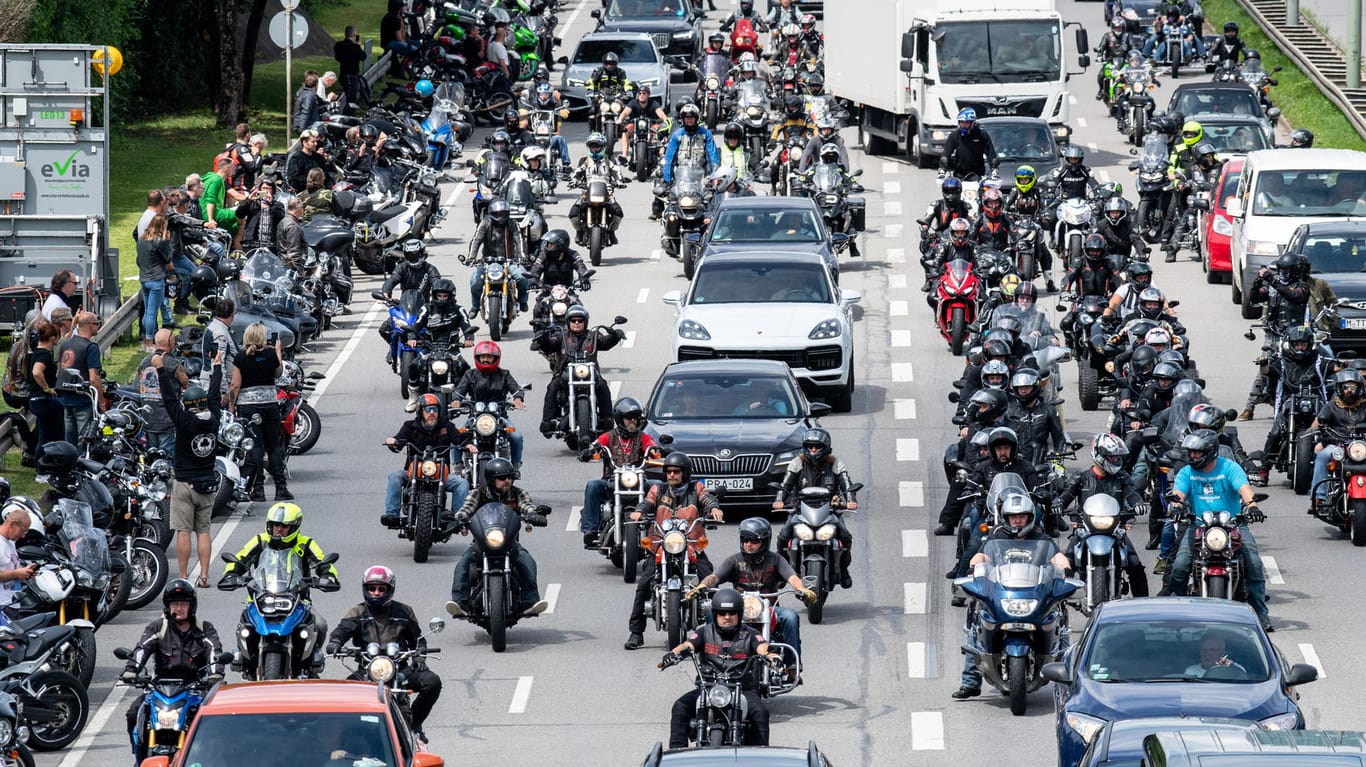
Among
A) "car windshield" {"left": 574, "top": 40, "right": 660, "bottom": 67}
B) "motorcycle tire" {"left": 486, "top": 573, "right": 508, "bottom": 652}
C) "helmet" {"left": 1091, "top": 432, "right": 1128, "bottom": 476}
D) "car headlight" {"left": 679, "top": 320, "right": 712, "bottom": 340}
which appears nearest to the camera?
"motorcycle tire" {"left": 486, "top": 573, "right": 508, "bottom": 652}

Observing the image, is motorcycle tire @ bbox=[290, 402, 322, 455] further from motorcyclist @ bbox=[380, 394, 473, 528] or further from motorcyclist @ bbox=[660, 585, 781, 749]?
motorcyclist @ bbox=[660, 585, 781, 749]

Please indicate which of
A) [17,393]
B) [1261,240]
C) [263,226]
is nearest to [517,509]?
[17,393]

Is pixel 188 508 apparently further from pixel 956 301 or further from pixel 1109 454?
pixel 956 301

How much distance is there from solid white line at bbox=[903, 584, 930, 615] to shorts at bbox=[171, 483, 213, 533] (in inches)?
232

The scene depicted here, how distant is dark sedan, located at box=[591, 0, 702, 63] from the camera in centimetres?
5712

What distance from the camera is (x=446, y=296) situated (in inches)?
1184

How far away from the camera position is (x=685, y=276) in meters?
39.2

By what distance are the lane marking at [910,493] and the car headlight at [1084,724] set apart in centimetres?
995

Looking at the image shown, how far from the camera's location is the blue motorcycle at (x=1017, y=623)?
65.6 feet

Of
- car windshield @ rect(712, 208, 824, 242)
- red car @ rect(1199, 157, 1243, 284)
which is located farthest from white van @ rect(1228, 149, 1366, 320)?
car windshield @ rect(712, 208, 824, 242)

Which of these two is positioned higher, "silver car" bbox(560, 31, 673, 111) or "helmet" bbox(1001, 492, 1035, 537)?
"silver car" bbox(560, 31, 673, 111)

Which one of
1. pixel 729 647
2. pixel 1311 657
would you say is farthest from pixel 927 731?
pixel 1311 657

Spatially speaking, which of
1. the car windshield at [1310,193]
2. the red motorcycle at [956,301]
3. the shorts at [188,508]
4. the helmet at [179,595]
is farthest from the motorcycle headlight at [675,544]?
the car windshield at [1310,193]

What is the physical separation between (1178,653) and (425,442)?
894 cm
